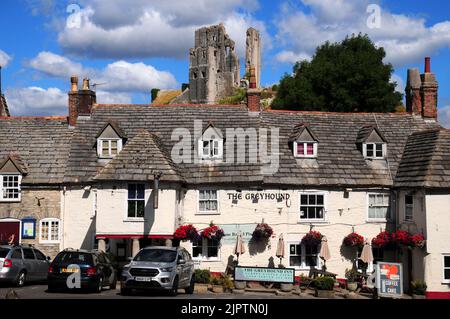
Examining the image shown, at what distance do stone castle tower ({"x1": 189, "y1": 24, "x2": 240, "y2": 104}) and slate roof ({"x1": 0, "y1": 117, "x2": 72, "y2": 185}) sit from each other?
90.3 m

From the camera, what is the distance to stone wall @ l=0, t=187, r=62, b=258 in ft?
102

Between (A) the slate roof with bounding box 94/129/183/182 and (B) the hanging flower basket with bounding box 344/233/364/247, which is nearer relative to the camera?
(A) the slate roof with bounding box 94/129/183/182

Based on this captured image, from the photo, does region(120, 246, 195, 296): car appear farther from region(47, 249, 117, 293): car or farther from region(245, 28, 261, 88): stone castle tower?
region(245, 28, 261, 88): stone castle tower

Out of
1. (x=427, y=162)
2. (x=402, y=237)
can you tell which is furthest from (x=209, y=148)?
(x=427, y=162)

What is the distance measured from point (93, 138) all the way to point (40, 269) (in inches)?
408

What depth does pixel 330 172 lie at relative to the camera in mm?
31781

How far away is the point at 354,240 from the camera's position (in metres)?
30.2

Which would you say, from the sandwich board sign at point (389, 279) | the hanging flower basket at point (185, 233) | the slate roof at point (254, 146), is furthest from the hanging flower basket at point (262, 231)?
the sandwich board sign at point (389, 279)

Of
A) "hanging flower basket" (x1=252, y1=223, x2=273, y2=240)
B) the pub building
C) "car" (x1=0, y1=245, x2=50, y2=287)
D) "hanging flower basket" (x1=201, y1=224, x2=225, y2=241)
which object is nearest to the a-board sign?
"hanging flower basket" (x1=252, y1=223, x2=273, y2=240)

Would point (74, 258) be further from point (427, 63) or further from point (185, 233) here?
point (427, 63)

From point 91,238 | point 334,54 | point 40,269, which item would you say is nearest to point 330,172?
point 91,238

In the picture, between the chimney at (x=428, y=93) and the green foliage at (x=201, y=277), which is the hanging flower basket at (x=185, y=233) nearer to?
the green foliage at (x=201, y=277)
